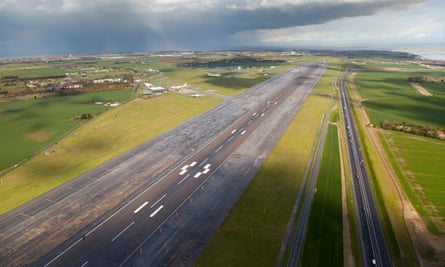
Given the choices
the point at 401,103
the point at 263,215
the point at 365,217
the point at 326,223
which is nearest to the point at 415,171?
the point at 365,217

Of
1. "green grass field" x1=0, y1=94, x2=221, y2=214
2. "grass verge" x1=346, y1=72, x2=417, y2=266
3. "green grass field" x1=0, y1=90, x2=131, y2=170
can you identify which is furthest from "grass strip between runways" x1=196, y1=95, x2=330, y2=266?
"green grass field" x1=0, y1=90, x2=131, y2=170

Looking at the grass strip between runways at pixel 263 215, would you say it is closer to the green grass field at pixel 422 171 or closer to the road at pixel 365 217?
the road at pixel 365 217

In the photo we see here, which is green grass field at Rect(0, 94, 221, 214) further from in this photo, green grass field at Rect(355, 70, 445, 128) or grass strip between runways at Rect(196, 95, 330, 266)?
green grass field at Rect(355, 70, 445, 128)

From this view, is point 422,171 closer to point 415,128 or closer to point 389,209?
point 389,209

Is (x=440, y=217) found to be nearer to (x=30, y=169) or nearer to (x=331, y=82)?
(x=30, y=169)

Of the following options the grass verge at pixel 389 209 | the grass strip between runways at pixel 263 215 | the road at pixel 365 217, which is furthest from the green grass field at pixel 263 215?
the grass verge at pixel 389 209
